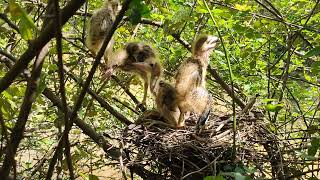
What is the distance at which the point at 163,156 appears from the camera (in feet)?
6.15

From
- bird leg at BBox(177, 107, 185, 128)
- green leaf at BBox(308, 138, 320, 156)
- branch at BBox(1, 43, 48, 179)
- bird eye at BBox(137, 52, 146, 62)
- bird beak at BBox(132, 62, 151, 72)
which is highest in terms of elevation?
bird eye at BBox(137, 52, 146, 62)

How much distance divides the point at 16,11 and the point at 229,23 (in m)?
1.74

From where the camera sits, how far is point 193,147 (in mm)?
1885

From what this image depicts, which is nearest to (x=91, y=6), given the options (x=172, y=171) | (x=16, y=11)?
(x=172, y=171)

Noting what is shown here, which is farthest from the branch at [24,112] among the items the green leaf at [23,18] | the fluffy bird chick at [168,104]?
the fluffy bird chick at [168,104]

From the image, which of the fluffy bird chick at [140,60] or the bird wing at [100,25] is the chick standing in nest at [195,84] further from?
the bird wing at [100,25]

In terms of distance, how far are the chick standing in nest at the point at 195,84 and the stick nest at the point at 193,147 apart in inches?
4.2

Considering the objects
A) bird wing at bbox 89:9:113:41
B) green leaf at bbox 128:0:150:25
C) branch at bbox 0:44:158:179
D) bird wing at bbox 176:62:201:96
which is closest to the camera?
green leaf at bbox 128:0:150:25

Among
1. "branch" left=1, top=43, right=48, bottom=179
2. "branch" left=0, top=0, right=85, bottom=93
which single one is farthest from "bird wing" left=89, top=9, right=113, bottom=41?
"branch" left=0, top=0, right=85, bottom=93

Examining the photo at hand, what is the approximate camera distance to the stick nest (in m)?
1.84

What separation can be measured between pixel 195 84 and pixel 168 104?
7.1 inches

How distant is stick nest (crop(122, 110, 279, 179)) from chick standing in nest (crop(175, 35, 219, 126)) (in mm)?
107

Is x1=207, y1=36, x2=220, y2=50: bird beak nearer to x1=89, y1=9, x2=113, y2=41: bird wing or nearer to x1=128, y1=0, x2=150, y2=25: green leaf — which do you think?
x1=89, y1=9, x2=113, y2=41: bird wing

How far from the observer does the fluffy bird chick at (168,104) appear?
2141 millimetres
